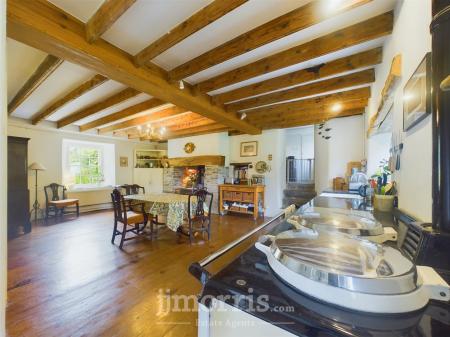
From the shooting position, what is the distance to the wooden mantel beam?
135 cm

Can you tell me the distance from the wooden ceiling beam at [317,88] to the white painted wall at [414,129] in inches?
39.7

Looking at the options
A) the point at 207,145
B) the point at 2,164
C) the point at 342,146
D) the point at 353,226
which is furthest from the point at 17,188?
the point at 342,146

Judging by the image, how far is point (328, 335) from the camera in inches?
15.0

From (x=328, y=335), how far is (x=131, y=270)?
2.47 meters

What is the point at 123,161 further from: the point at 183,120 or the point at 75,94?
the point at 75,94

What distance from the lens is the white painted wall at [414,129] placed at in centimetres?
92

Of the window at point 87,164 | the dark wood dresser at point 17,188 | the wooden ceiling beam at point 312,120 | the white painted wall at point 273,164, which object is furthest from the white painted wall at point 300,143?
the dark wood dresser at point 17,188

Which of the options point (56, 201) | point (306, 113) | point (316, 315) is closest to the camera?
point (316, 315)

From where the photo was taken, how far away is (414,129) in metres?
1.10

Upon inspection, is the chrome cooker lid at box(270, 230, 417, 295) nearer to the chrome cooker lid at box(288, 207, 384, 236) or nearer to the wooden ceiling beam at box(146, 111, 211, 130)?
the chrome cooker lid at box(288, 207, 384, 236)

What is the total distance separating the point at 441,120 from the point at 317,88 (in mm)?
2407

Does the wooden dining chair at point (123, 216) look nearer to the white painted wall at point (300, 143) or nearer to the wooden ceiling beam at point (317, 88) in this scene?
the wooden ceiling beam at point (317, 88)

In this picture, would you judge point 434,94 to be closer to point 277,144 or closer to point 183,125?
point 277,144

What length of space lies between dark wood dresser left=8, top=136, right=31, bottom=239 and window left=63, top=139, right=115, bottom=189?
1732 mm
